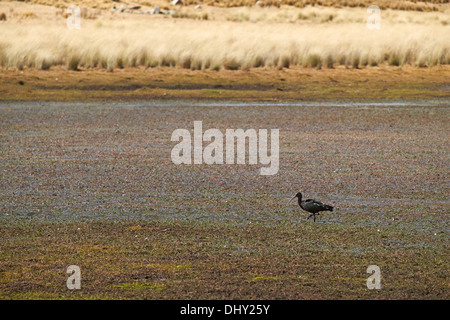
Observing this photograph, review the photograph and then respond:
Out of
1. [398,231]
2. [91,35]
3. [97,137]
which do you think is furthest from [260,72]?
[398,231]

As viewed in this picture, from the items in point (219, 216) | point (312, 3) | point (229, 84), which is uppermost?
point (219, 216)

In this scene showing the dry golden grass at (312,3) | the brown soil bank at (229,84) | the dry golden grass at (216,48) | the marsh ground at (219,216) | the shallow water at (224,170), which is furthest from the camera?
the dry golden grass at (312,3)

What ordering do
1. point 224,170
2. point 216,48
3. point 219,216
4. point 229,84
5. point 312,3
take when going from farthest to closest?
1. point 312,3
2. point 216,48
3. point 229,84
4. point 224,170
5. point 219,216

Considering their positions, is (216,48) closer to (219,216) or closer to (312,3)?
(219,216)

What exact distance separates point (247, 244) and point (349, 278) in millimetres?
1556

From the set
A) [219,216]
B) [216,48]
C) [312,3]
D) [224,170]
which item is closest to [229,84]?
[216,48]

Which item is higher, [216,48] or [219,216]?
[219,216]

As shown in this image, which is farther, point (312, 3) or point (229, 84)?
point (312, 3)

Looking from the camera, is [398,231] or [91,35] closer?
[398,231]

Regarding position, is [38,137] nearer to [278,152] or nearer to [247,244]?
[278,152]

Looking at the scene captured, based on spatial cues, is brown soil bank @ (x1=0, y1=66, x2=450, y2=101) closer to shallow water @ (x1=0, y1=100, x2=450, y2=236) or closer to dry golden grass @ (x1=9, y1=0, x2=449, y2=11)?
shallow water @ (x1=0, y1=100, x2=450, y2=236)

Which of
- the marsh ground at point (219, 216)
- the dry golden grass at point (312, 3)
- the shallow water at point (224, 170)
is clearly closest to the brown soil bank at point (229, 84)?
the shallow water at point (224, 170)

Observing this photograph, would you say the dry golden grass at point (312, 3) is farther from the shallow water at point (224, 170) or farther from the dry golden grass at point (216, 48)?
the shallow water at point (224, 170)

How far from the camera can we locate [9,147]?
16.2m
